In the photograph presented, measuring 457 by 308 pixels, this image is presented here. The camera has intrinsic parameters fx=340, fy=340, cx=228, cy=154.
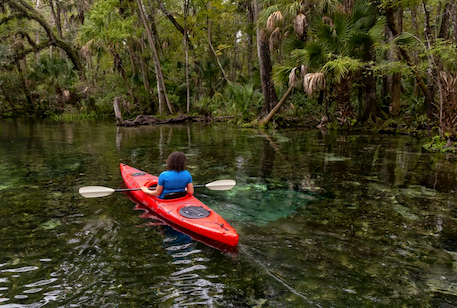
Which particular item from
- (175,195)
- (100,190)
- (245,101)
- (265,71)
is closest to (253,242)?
(175,195)

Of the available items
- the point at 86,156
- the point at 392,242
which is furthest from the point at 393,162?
the point at 86,156

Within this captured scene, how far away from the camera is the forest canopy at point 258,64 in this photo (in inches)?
446

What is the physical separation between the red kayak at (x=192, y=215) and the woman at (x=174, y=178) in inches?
4.8

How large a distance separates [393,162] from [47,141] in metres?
12.0

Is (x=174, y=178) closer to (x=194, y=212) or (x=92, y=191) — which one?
(x=194, y=212)

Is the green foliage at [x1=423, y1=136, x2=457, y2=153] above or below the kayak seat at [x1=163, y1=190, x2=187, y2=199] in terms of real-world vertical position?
above

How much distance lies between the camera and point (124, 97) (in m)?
24.9

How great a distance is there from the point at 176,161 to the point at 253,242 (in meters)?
1.56

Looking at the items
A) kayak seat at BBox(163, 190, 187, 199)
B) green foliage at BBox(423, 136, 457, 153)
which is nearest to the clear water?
kayak seat at BBox(163, 190, 187, 199)

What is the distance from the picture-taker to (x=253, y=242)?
13.6ft

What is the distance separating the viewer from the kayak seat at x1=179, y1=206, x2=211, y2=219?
14.4ft

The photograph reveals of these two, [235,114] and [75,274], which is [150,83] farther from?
[75,274]

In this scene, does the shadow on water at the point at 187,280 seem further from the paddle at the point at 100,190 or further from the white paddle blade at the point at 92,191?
the white paddle blade at the point at 92,191

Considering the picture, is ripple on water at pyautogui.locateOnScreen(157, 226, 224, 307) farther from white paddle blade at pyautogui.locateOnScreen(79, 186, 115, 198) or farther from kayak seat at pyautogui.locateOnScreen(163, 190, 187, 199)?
white paddle blade at pyautogui.locateOnScreen(79, 186, 115, 198)
